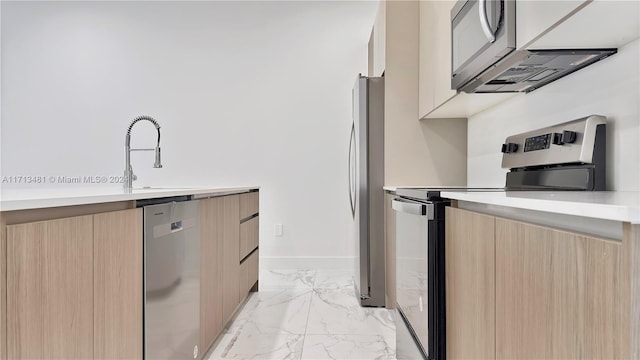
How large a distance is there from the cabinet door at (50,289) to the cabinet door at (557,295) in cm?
98

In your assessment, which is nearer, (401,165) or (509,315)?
(509,315)

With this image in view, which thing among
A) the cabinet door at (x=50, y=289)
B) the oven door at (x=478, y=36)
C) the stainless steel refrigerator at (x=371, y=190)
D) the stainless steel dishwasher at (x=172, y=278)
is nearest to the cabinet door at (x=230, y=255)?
the stainless steel dishwasher at (x=172, y=278)

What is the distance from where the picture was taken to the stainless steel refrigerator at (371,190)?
2.94m

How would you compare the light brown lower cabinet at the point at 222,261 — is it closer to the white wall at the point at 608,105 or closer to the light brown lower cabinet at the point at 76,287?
the light brown lower cabinet at the point at 76,287

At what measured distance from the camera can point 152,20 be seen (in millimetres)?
4289

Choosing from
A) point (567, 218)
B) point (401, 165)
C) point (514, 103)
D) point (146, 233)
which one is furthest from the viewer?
point (401, 165)

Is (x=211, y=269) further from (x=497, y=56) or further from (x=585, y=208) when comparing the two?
(x=585, y=208)

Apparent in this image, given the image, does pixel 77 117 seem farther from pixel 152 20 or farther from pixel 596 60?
pixel 596 60

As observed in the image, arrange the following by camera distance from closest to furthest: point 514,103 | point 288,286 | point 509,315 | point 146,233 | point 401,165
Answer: point 509,315, point 146,233, point 514,103, point 401,165, point 288,286

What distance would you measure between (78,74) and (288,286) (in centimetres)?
302

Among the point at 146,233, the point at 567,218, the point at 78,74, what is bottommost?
the point at 146,233

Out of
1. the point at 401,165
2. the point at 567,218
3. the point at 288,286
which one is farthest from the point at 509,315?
the point at 288,286

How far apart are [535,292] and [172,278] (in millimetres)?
1201

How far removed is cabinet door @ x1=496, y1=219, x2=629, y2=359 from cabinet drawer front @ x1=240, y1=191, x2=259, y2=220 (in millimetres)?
2025
